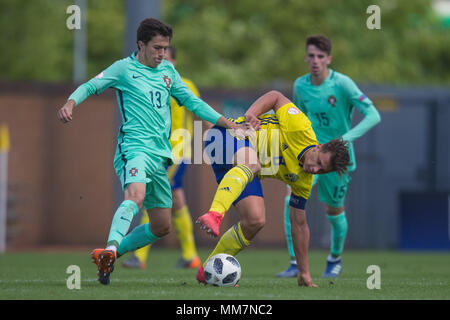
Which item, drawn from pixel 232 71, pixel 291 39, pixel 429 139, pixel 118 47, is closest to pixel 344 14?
pixel 291 39

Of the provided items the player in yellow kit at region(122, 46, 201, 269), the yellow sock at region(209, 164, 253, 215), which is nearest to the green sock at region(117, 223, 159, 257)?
the yellow sock at region(209, 164, 253, 215)

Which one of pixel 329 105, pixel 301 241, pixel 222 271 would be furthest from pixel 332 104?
pixel 222 271

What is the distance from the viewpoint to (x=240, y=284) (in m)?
7.41

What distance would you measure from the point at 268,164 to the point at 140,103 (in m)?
1.25

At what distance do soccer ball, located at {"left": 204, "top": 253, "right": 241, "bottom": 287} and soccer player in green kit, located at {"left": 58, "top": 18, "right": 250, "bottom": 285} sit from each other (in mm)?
725

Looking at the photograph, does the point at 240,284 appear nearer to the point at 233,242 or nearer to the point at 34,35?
the point at 233,242

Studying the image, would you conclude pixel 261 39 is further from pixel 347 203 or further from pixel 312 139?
pixel 312 139

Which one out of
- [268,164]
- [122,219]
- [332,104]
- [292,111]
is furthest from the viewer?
[332,104]

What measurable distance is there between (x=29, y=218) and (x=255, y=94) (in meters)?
5.26

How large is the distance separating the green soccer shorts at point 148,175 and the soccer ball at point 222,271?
76 centimetres

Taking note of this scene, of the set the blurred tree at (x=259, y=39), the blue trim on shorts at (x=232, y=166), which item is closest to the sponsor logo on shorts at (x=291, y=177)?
the blue trim on shorts at (x=232, y=166)

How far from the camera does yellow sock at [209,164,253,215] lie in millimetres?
6691

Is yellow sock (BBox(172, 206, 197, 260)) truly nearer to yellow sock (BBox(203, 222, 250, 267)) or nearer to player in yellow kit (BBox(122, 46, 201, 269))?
player in yellow kit (BBox(122, 46, 201, 269))

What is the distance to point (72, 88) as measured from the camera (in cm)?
1664
